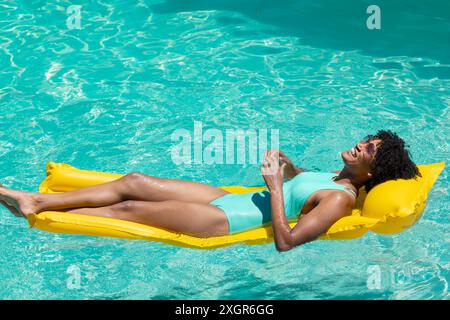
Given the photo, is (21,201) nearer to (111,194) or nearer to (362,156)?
(111,194)

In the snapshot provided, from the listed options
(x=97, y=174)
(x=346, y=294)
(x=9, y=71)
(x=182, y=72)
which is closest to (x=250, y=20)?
(x=182, y=72)

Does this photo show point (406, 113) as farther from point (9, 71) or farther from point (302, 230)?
point (9, 71)

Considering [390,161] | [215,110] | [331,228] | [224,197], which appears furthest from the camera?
[215,110]

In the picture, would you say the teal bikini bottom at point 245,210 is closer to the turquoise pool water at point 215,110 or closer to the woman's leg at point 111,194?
the woman's leg at point 111,194

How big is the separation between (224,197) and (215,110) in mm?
2087

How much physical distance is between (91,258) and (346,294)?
76.4 inches

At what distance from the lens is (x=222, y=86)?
326 inches

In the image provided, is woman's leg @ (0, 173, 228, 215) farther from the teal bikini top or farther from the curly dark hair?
the curly dark hair

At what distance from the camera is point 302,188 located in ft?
18.9

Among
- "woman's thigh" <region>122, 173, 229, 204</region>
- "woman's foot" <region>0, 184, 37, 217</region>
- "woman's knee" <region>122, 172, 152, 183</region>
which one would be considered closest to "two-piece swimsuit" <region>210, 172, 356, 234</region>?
"woman's thigh" <region>122, 173, 229, 204</region>

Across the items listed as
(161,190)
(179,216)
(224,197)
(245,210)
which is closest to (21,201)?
(161,190)

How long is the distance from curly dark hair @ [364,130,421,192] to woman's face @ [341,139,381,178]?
3cm

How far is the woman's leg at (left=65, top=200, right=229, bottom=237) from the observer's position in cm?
565

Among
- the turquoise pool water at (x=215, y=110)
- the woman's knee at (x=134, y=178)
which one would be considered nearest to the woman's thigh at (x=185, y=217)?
the woman's knee at (x=134, y=178)
